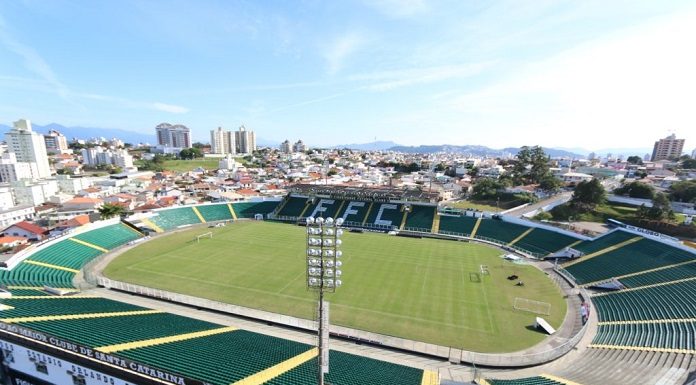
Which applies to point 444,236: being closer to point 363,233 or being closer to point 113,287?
point 363,233

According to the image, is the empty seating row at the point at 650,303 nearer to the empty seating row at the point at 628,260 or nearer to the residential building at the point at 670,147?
the empty seating row at the point at 628,260

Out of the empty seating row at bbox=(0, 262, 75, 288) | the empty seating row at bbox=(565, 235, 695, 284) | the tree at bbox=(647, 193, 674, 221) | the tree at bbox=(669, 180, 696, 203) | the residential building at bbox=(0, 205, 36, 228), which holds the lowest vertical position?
the residential building at bbox=(0, 205, 36, 228)

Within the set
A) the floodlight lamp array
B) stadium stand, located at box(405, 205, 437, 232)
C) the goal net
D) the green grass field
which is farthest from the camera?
stadium stand, located at box(405, 205, 437, 232)

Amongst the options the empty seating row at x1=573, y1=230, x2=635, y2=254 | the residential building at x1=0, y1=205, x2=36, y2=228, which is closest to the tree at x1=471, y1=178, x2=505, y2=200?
the empty seating row at x1=573, y1=230, x2=635, y2=254

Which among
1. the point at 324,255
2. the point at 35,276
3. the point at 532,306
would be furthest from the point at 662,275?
the point at 35,276

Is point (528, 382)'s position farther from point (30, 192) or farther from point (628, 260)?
point (30, 192)

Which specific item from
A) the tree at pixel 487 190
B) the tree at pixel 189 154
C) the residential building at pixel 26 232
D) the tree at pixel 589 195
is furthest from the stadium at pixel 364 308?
the tree at pixel 189 154

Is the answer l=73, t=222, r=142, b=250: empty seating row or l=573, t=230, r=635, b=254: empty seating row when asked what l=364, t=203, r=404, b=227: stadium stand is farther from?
l=73, t=222, r=142, b=250: empty seating row
